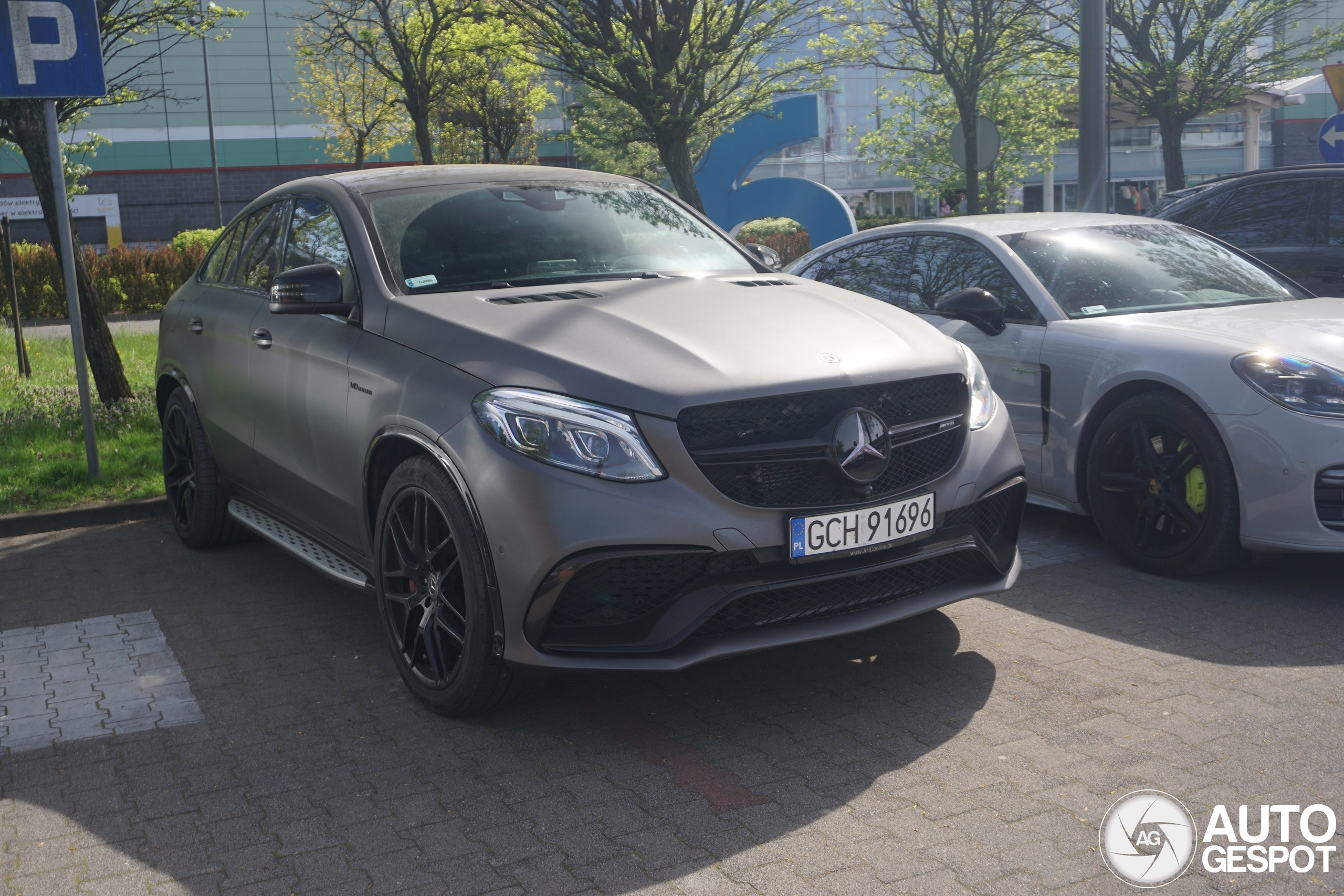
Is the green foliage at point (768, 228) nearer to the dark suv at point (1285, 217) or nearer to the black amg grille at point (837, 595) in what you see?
the dark suv at point (1285, 217)

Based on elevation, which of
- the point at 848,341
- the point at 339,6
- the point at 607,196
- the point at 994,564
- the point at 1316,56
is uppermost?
the point at 339,6

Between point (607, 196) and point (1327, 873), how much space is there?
3536 millimetres

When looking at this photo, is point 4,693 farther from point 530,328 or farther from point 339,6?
point 339,6

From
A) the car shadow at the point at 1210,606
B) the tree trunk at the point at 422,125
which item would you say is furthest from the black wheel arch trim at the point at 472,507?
the tree trunk at the point at 422,125

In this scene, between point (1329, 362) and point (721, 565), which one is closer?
point (721, 565)

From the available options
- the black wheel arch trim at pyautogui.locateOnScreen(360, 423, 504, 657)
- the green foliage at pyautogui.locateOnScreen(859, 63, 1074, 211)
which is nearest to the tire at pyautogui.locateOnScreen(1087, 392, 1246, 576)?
the black wheel arch trim at pyautogui.locateOnScreen(360, 423, 504, 657)

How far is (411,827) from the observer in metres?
3.14

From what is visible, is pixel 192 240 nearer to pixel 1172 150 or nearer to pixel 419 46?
pixel 419 46

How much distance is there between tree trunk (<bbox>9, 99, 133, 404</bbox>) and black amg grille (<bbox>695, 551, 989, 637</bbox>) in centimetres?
767

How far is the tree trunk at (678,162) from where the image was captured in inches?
510

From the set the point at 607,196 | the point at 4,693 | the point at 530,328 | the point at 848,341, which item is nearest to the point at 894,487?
the point at 848,341

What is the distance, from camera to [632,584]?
338cm

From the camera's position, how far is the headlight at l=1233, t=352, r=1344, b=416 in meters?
4.57

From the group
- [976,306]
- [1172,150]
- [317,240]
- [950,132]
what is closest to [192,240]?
[950,132]
